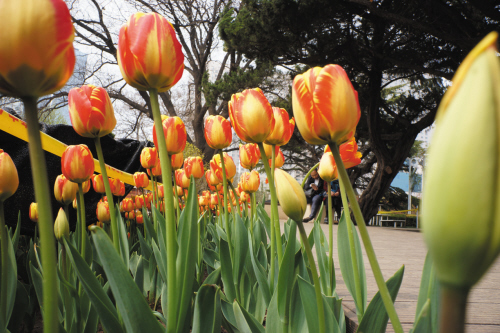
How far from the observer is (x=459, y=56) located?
495 cm

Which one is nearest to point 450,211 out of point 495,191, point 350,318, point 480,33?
point 495,191

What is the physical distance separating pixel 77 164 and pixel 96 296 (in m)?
0.45

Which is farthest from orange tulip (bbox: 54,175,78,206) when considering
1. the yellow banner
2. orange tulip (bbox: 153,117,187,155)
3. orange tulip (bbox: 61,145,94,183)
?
the yellow banner

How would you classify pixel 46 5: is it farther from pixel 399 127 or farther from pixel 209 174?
pixel 399 127

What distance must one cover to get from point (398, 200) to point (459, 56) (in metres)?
10.1

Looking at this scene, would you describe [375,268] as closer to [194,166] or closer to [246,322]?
[246,322]

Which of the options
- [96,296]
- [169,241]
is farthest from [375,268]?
[96,296]

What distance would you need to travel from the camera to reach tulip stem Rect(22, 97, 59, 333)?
27cm

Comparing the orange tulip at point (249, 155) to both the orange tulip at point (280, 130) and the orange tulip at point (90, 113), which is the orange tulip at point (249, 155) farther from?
the orange tulip at point (90, 113)

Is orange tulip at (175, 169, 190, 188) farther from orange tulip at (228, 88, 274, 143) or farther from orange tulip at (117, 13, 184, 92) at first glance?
orange tulip at (117, 13, 184, 92)

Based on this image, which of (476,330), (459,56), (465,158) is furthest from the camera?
(459,56)

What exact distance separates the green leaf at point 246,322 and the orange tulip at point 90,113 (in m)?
0.45

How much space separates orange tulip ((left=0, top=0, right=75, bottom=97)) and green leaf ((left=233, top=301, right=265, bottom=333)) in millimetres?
507

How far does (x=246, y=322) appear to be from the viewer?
0.63 metres
